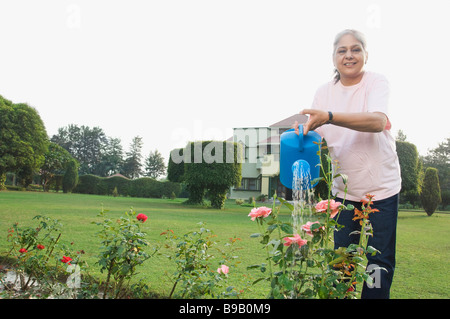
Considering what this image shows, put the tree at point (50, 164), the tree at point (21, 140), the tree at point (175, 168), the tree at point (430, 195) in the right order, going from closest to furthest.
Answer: the tree at point (430, 195) < the tree at point (175, 168) < the tree at point (21, 140) < the tree at point (50, 164)

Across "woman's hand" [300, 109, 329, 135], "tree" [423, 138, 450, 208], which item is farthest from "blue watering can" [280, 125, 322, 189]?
"tree" [423, 138, 450, 208]

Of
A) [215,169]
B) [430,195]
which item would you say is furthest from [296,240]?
[430,195]

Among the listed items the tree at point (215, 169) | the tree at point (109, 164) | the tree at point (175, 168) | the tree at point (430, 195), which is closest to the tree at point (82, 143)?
the tree at point (109, 164)

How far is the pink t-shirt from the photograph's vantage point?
203 centimetres

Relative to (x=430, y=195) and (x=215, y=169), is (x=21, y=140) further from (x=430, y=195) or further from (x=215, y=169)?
(x=430, y=195)

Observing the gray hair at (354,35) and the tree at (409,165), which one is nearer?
the gray hair at (354,35)

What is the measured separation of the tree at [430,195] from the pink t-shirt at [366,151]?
23.1 meters

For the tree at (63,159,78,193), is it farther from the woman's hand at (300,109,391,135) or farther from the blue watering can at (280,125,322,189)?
the woman's hand at (300,109,391,135)

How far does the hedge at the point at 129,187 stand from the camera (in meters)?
33.9

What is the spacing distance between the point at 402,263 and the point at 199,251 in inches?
182

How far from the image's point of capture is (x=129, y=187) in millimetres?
34625

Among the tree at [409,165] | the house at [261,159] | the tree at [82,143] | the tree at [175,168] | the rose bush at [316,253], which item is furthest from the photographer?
the tree at [82,143]

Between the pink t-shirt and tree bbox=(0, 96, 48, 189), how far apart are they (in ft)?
119

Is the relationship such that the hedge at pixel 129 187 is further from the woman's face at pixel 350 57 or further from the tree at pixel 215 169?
the woman's face at pixel 350 57
